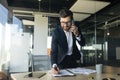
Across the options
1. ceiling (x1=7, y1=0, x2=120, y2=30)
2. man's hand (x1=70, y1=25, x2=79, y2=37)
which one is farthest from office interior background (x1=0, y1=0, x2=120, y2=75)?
man's hand (x1=70, y1=25, x2=79, y2=37)

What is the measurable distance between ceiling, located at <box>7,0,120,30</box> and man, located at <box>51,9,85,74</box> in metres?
3.37

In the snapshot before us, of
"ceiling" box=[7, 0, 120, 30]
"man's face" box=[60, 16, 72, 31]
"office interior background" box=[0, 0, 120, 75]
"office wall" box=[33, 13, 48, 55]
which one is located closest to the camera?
"man's face" box=[60, 16, 72, 31]

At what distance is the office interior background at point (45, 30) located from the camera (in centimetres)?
609

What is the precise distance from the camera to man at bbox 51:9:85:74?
6.75 ft

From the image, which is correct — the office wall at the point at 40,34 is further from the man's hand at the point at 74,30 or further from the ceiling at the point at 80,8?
the man's hand at the point at 74,30

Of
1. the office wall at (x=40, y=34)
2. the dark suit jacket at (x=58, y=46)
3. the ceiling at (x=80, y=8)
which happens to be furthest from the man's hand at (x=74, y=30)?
the office wall at (x=40, y=34)

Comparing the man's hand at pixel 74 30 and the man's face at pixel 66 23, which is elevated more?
the man's face at pixel 66 23

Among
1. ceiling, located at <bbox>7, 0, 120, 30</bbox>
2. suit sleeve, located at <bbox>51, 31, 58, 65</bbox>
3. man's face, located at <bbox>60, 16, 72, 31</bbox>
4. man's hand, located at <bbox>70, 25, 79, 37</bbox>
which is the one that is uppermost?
ceiling, located at <bbox>7, 0, 120, 30</bbox>

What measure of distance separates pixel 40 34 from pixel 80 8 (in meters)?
1.64

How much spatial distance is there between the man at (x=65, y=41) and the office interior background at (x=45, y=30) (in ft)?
12.5

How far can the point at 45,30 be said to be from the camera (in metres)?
6.75

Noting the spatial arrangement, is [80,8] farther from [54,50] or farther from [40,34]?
[54,50]

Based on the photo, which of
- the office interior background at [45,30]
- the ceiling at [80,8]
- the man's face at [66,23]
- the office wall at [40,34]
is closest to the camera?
the man's face at [66,23]

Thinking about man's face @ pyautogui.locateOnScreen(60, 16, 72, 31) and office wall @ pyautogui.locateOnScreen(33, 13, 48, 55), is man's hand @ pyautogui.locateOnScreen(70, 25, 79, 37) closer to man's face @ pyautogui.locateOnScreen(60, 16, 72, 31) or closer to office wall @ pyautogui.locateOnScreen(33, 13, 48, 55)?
man's face @ pyautogui.locateOnScreen(60, 16, 72, 31)
